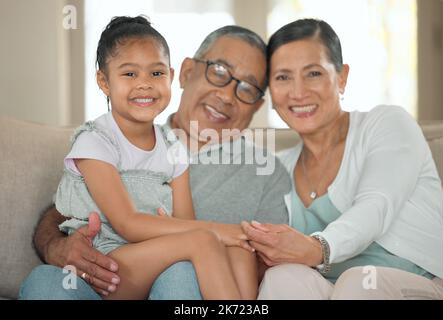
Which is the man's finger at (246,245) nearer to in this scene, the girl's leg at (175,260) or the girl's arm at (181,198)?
the girl's leg at (175,260)

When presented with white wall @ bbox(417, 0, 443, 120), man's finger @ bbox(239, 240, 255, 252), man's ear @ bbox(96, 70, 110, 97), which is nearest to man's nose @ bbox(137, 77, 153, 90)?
man's ear @ bbox(96, 70, 110, 97)

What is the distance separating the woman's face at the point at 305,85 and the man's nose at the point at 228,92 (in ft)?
0.39

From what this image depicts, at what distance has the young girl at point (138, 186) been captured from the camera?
4.40ft

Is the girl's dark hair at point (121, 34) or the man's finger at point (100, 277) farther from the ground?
the girl's dark hair at point (121, 34)

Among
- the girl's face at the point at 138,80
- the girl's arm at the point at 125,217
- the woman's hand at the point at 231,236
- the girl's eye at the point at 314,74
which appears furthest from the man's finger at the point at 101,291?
the girl's eye at the point at 314,74

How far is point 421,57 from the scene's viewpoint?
4.31 metres

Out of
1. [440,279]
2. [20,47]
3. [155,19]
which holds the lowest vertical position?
[440,279]

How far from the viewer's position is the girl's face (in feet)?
5.11

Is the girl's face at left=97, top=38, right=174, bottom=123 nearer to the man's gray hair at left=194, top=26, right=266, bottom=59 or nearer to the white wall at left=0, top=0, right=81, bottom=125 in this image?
the man's gray hair at left=194, top=26, right=266, bottom=59

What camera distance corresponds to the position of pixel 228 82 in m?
1.84

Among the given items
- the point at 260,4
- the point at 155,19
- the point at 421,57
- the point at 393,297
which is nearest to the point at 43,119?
the point at 155,19

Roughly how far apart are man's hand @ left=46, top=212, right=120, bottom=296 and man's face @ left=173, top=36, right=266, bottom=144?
53cm
